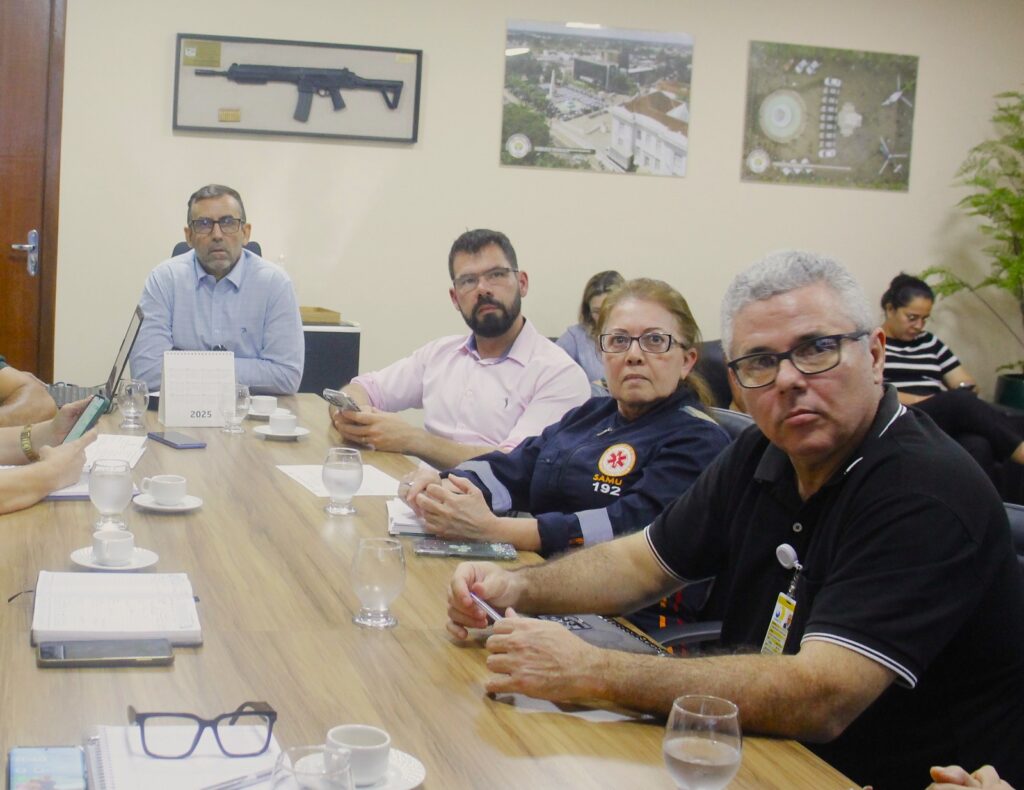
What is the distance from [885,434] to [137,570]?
114 cm

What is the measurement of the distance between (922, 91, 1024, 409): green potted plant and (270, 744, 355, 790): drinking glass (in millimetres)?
6124

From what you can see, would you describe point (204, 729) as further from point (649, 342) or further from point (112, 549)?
point (649, 342)

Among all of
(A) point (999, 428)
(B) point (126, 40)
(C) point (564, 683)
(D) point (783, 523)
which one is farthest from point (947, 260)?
(C) point (564, 683)

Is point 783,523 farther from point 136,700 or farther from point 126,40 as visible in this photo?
point 126,40

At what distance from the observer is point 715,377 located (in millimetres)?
5359

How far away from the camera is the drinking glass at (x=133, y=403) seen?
3275 mm

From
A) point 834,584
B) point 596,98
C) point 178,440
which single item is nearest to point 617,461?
point 834,584

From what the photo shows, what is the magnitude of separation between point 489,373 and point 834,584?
84.8 inches

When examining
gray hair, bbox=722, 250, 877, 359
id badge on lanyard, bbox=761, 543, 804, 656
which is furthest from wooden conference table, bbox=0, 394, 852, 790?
gray hair, bbox=722, 250, 877, 359

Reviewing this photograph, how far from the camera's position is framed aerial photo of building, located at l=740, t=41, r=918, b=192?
6418 mm

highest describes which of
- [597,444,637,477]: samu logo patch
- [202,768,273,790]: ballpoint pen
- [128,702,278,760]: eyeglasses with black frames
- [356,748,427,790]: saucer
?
[597,444,637,477]: samu logo patch

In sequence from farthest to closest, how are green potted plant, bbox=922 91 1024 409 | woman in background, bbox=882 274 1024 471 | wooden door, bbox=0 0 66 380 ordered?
1. green potted plant, bbox=922 91 1024 409
2. woman in background, bbox=882 274 1024 471
3. wooden door, bbox=0 0 66 380

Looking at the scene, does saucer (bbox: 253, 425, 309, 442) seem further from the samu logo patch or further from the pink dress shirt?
the samu logo patch

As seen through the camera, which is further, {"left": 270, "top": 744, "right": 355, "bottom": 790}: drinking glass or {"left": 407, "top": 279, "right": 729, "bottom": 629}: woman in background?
{"left": 407, "top": 279, "right": 729, "bottom": 629}: woman in background
